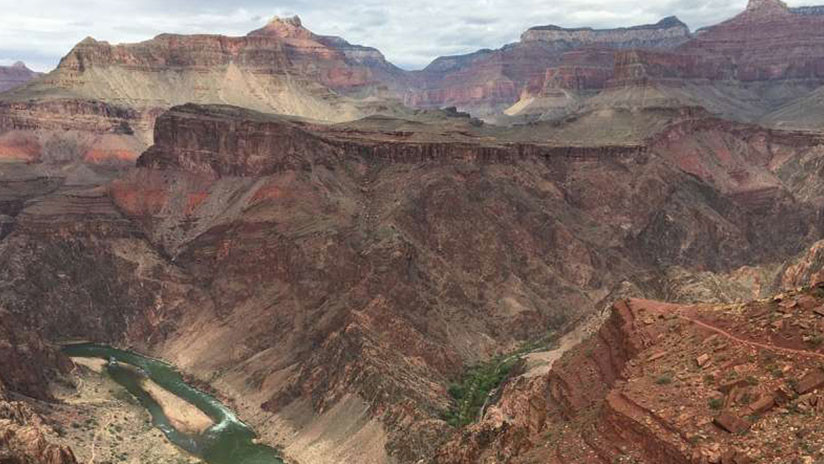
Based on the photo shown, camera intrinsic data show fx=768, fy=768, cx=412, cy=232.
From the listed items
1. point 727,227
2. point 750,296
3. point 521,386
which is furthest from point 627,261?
point 521,386

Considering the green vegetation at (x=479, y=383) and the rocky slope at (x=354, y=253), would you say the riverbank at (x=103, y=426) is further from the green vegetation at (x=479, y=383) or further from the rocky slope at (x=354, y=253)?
the green vegetation at (x=479, y=383)

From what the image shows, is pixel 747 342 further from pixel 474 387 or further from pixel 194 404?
pixel 194 404

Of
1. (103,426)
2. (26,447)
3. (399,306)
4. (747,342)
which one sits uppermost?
(747,342)

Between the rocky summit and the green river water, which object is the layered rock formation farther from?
the green river water

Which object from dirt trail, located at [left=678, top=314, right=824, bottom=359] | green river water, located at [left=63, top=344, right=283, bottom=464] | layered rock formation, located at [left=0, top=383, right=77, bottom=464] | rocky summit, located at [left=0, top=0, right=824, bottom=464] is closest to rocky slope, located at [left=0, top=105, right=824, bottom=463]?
rocky summit, located at [left=0, top=0, right=824, bottom=464]

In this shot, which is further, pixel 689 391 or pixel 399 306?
pixel 399 306

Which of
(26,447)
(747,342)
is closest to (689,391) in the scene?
(747,342)
